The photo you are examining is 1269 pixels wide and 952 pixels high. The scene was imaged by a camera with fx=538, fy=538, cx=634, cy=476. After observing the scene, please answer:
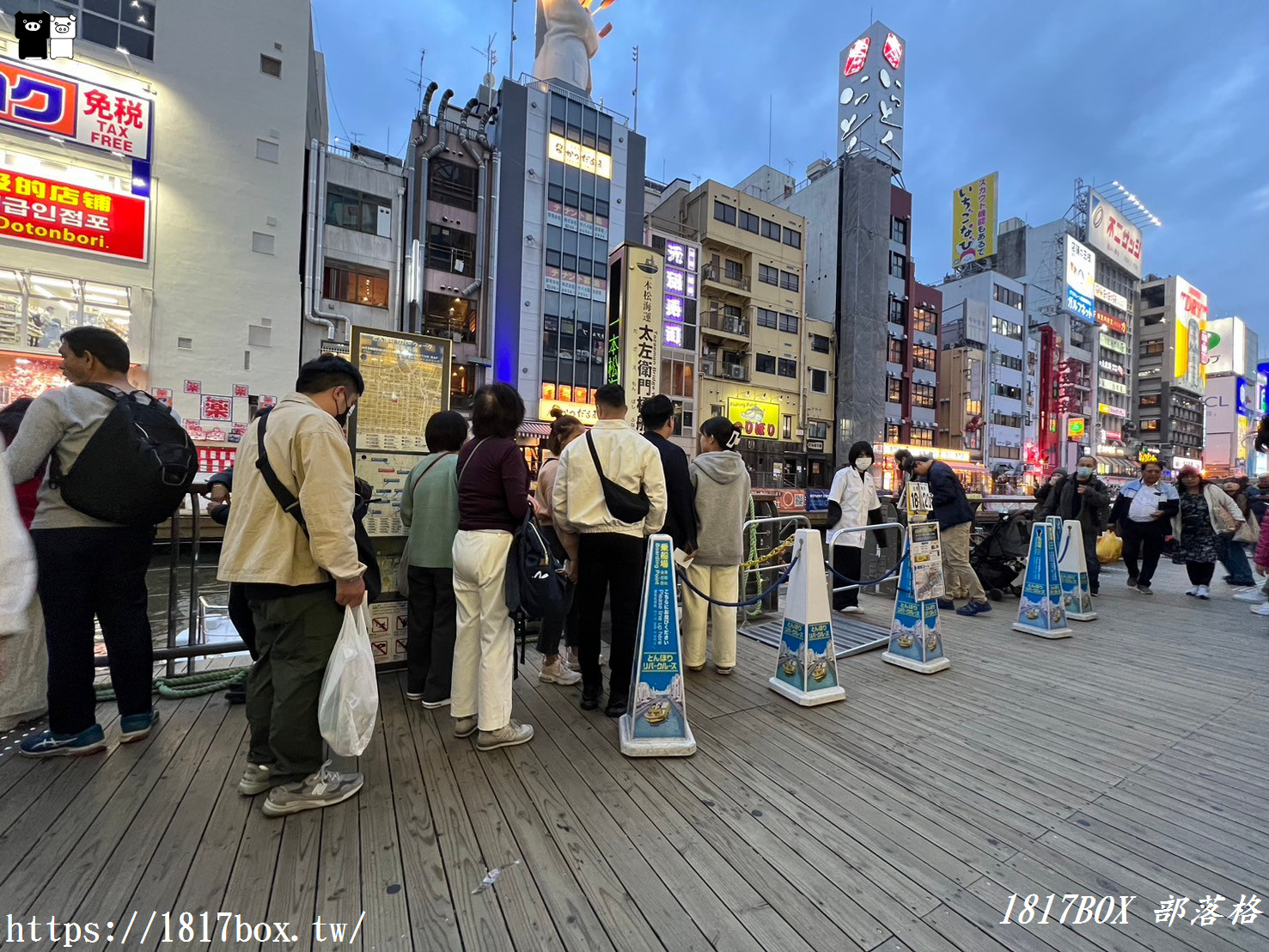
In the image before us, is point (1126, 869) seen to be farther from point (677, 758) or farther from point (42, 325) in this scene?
point (42, 325)

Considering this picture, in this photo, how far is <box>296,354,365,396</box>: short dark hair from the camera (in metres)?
2.50

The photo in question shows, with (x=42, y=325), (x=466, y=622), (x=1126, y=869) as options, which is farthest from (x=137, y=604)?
(x=42, y=325)

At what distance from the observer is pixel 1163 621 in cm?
603

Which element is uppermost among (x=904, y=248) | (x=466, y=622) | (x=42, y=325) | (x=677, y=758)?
(x=904, y=248)

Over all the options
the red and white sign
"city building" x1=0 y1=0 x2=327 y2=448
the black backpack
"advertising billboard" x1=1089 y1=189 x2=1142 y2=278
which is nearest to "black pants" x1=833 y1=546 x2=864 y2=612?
the black backpack

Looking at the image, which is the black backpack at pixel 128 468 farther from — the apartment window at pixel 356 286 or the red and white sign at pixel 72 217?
the apartment window at pixel 356 286

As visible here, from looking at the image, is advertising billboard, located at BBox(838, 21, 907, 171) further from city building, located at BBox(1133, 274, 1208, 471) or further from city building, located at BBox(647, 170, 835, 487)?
city building, located at BBox(1133, 274, 1208, 471)

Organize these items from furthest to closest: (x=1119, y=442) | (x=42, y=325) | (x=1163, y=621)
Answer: (x=1119, y=442)
(x=42, y=325)
(x=1163, y=621)

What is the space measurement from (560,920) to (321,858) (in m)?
0.98

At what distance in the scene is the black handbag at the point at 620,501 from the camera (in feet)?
10.4

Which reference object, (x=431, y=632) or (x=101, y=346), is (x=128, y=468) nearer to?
(x=101, y=346)

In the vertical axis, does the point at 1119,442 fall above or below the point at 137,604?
above

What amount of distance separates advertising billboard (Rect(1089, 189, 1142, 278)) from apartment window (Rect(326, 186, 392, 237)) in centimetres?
5843

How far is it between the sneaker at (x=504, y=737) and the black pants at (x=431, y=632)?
583mm
